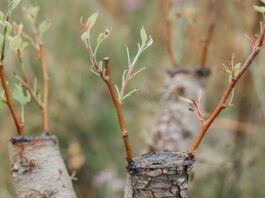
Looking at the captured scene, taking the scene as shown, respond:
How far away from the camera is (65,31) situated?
1.90 meters

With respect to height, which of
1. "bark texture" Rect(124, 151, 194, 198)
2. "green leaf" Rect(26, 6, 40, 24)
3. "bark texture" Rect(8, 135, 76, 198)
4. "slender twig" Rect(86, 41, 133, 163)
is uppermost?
"green leaf" Rect(26, 6, 40, 24)

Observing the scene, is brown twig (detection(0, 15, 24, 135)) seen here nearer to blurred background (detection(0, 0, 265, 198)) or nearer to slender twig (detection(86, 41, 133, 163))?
slender twig (detection(86, 41, 133, 163))

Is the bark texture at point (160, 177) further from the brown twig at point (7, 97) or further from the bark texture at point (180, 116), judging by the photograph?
the bark texture at point (180, 116)

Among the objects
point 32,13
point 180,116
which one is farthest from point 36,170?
point 180,116

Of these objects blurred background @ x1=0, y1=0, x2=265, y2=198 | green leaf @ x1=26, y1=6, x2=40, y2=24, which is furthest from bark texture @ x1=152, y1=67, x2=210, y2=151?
blurred background @ x1=0, y1=0, x2=265, y2=198

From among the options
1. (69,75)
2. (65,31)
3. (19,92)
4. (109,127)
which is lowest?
(19,92)

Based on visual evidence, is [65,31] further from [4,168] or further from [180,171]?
[180,171]

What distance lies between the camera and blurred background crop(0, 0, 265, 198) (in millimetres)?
1597

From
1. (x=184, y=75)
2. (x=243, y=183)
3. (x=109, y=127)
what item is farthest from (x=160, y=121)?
(x=109, y=127)

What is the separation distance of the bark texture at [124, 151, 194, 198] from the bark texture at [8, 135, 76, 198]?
→ 0.42 feet

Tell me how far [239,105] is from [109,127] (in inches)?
16.1

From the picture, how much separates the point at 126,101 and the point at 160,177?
1.43 m

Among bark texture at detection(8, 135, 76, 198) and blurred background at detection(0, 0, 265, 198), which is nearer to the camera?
bark texture at detection(8, 135, 76, 198)

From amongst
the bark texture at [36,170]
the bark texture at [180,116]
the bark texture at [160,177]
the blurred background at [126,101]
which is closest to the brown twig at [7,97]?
the bark texture at [36,170]
